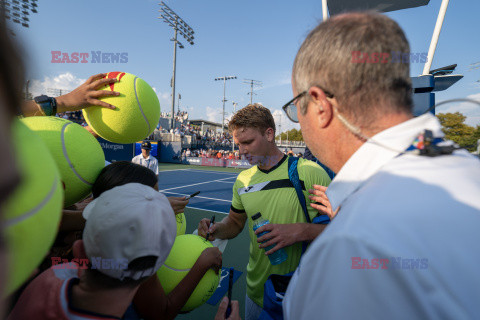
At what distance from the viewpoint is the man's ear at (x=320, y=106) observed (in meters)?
1.10

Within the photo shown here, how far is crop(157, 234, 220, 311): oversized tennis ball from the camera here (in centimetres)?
166

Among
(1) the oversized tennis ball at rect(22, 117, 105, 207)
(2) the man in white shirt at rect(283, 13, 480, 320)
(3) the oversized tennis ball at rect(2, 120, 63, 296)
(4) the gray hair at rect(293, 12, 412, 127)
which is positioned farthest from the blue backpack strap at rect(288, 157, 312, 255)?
(3) the oversized tennis ball at rect(2, 120, 63, 296)

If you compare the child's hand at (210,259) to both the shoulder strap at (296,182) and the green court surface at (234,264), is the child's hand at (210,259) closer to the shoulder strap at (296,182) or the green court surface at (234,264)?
the shoulder strap at (296,182)

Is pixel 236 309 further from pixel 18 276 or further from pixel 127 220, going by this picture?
pixel 18 276

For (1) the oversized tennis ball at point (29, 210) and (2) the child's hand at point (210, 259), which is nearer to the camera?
(1) the oversized tennis ball at point (29, 210)

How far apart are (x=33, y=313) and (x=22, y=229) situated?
0.73 meters

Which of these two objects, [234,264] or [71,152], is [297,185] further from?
[234,264]

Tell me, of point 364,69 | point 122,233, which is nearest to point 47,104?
point 122,233

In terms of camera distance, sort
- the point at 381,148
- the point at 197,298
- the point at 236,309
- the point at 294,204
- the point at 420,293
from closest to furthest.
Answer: the point at 420,293 < the point at 381,148 < the point at 236,309 < the point at 197,298 < the point at 294,204

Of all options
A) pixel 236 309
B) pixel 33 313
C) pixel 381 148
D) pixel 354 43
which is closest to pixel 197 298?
pixel 236 309

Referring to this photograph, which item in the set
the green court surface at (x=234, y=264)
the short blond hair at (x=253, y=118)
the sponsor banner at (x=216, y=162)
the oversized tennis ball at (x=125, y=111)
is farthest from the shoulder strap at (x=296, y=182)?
the sponsor banner at (x=216, y=162)

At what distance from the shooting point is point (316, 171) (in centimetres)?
240

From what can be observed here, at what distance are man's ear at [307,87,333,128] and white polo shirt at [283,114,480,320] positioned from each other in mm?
423

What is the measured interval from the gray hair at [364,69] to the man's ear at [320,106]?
0.13 feet
